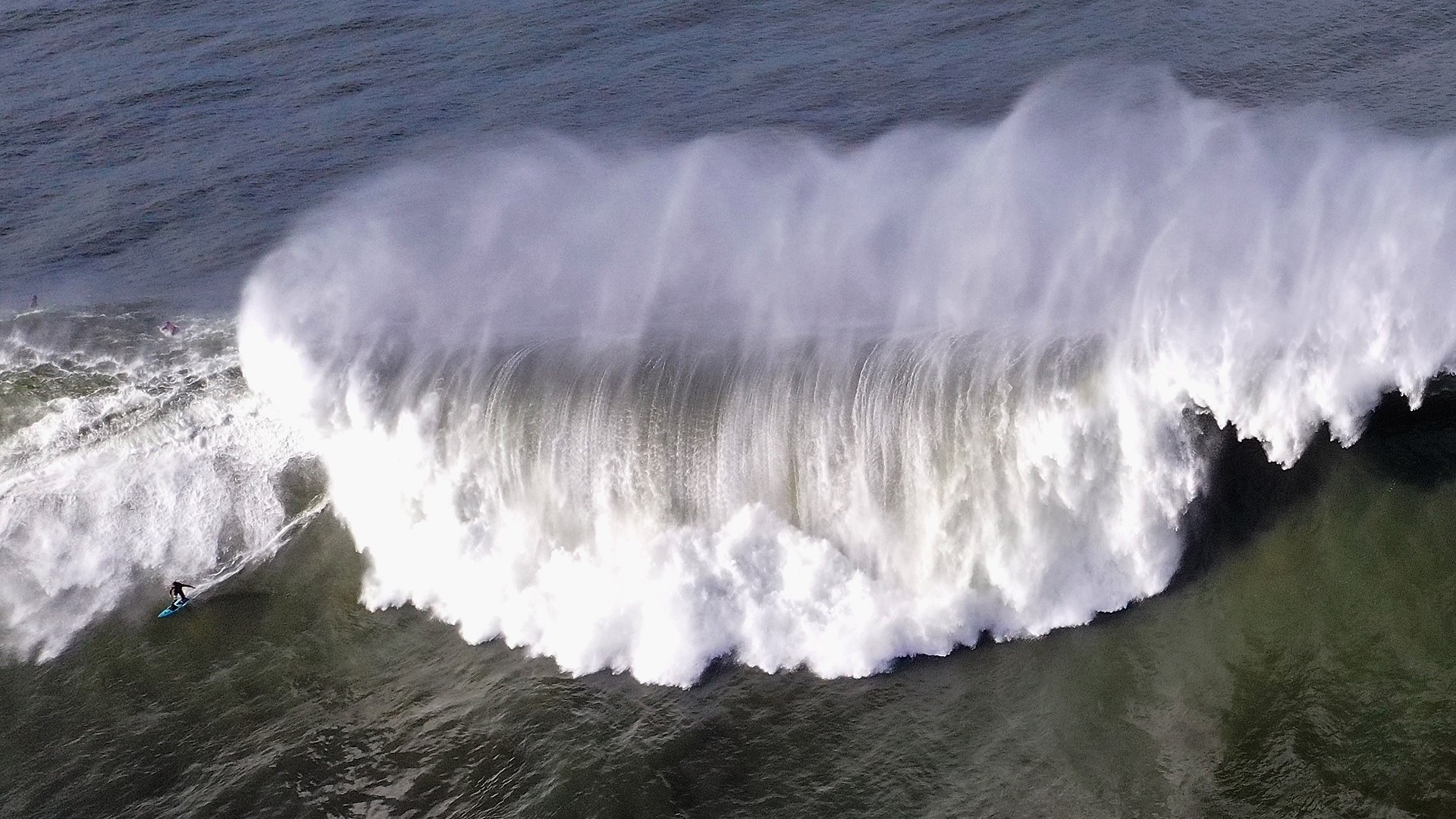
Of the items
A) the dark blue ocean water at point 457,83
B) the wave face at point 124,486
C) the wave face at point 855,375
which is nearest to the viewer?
the wave face at point 855,375

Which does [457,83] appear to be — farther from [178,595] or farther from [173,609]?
[173,609]

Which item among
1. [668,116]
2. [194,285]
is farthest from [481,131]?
[194,285]

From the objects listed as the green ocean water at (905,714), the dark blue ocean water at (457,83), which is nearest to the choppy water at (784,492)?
the green ocean water at (905,714)

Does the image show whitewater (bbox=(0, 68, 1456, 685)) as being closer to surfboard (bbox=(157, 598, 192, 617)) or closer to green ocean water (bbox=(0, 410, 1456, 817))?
green ocean water (bbox=(0, 410, 1456, 817))

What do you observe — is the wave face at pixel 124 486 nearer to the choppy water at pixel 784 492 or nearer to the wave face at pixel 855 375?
the choppy water at pixel 784 492

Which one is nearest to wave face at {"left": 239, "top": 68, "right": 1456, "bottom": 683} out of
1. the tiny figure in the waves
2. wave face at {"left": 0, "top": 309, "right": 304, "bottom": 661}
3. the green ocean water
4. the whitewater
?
the whitewater

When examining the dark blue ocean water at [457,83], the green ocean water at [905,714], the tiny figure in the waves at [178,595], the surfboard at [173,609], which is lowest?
the green ocean water at [905,714]
